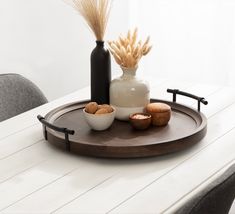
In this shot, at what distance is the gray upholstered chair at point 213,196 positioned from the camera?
1.25m

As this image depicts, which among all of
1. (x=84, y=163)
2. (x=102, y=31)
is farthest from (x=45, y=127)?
(x=102, y=31)

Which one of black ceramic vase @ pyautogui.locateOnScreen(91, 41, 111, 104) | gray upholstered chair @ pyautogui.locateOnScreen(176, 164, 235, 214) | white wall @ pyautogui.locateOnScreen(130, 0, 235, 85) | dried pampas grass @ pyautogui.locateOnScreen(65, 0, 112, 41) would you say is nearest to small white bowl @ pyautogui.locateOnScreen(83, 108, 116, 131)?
black ceramic vase @ pyautogui.locateOnScreen(91, 41, 111, 104)

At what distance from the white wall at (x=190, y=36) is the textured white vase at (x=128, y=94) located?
1.40 m

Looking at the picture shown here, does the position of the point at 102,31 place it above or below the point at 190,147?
above

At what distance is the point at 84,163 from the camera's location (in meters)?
1.67

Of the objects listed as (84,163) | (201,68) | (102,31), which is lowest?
(201,68)

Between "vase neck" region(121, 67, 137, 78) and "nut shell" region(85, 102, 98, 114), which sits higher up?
"vase neck" region(121, 67, 137, 78)

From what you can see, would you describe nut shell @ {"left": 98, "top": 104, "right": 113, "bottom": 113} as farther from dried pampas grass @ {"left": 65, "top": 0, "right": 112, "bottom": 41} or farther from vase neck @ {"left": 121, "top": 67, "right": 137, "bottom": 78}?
dried pampas grass @ {"left": 65, "top": 0, "right": 112, "bottom": 41}

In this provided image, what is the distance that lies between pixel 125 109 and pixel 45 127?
269mm

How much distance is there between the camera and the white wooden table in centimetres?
142

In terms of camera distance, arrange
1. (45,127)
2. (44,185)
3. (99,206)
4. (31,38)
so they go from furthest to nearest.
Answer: (31,38) < (45,127) < (44,185) < (99,206)

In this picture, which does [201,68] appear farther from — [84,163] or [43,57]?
[84,163]

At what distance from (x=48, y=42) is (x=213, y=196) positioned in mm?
1905

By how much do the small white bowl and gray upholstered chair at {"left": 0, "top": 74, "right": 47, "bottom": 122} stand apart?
0.58 metres
